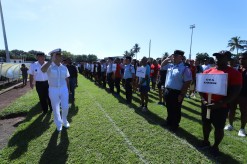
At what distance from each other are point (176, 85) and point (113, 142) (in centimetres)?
210

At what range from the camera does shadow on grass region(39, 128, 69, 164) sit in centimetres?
404

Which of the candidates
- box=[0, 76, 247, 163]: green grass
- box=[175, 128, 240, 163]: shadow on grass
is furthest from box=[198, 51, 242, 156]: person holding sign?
box=[0, 76, 247, 163]: green grass

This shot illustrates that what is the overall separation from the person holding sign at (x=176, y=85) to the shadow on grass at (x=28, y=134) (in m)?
3.50

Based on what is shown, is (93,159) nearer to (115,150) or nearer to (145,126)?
(115,150)

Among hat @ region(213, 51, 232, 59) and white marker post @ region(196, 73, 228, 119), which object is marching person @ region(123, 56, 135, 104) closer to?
white marker post @ region(196, 73, 228, 119)

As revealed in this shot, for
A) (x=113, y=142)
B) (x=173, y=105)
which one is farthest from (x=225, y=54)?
(x=113, y=142)

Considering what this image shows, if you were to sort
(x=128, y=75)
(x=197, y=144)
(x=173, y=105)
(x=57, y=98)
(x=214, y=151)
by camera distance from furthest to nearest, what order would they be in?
1. (x=128, y=75)
2. (x=173, y=105)
3. (x=57, y=98)
4. (x=197, y=144)
5. (x=214, y=151)

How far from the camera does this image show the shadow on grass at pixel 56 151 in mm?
4035

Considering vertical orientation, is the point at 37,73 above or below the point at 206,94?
above

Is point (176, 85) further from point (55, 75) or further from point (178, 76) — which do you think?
point (55, 75)

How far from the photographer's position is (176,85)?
5.28 metres

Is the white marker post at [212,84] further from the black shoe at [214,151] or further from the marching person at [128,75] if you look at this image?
the marching person at [128,75]

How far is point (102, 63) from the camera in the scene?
659 inches

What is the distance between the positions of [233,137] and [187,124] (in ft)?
4.22
